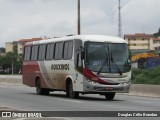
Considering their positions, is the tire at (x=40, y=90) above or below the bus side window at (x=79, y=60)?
below

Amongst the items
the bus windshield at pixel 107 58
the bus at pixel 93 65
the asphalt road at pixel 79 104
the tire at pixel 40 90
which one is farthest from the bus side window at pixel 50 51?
the bus windshield at pixel 107 58

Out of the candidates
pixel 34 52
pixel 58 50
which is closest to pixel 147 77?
pixel 34 52

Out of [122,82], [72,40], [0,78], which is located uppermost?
[72,40]

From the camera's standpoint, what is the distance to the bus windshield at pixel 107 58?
25234 millimetres

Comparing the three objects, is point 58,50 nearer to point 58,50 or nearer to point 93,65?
point 58,50

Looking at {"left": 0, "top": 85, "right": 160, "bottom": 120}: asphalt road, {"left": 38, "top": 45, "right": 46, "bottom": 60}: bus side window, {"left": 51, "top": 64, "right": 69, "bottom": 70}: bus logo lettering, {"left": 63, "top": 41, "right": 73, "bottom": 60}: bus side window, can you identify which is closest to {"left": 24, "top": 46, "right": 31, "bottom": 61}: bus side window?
{"left": 38, "top": 45, "right": 46, "bottom": 60}: bus side window

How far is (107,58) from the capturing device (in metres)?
25.3

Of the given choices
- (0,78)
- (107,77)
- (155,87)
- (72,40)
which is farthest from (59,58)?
(0,78)

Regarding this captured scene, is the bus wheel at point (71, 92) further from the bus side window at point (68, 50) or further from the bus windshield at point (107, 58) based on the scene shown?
the bus windshield at point (107, 58)

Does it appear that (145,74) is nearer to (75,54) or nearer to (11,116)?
(75,54)

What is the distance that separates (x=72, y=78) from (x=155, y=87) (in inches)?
236

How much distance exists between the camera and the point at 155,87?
30.1 meters

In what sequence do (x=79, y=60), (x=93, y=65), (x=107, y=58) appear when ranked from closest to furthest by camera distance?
(x=93, y=65) → (x=107, y=58) → (x=79, y=60)

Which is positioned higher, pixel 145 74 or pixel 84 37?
pixel 84 37
